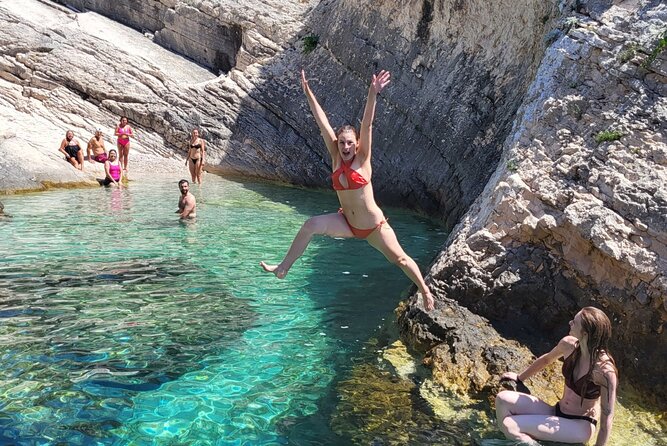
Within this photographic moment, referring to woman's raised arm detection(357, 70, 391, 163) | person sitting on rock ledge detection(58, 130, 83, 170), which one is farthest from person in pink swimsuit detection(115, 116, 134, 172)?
woman's raised arm detection(357, 70, 391, 163)

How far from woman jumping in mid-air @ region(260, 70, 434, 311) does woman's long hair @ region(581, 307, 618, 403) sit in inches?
71.1

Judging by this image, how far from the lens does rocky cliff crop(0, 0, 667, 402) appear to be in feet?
23.2

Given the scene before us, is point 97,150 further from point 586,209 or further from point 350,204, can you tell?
point 586,209

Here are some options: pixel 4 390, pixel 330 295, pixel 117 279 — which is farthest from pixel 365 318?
pixel 4 390

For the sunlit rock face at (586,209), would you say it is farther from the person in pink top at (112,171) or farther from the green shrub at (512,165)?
the person in pink top at (112,171)

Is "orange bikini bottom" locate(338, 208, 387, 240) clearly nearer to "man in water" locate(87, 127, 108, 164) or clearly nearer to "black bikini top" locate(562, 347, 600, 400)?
"black bikini top" locate(562, 347, 600, 400)

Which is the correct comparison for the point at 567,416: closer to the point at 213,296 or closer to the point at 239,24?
the point at 213,296

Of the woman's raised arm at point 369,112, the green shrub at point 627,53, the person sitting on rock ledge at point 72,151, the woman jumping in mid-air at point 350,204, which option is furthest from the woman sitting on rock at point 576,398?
the person sitting on rock ledge at point 72,151

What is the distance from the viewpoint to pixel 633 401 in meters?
6.46

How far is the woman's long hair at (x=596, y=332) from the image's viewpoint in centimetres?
503

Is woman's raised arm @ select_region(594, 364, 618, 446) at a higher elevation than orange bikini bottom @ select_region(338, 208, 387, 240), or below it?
below

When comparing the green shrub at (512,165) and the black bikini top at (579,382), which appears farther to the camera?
the green shrub at (512,165)

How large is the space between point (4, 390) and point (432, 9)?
1462cm

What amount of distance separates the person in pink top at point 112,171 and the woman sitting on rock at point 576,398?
15449 millimetres
